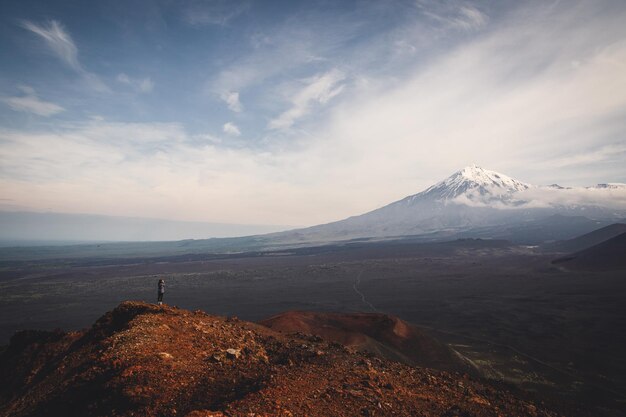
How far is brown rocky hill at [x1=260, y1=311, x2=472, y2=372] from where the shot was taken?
22.0 metres

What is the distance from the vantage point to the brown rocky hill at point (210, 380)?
771 cm

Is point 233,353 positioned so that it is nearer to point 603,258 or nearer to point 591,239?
point 603,258

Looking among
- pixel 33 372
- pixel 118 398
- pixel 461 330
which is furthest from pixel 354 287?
pixel 118 398

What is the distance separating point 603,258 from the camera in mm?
70562

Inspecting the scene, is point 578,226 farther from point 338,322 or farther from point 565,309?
point 338,322

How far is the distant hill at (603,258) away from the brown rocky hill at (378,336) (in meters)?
61.0

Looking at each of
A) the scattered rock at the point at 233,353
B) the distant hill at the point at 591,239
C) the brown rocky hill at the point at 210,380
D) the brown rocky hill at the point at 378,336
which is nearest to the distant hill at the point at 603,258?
the distant hill at the point at 591,239

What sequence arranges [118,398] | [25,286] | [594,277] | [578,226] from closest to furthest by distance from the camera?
[118,398]
[594,277]
[25,286]
[578,226]

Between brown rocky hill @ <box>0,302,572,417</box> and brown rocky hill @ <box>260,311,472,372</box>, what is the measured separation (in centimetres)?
841

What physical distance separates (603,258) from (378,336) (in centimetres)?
7114

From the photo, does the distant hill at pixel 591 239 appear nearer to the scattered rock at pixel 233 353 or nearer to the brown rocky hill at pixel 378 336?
the brown rocky hill at pixel 378 336

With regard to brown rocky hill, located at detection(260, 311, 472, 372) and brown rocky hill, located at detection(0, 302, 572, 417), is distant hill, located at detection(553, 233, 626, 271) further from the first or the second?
brown rocky hill, located at detection(0, 302, 572, 417)

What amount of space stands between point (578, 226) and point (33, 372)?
224247 mm

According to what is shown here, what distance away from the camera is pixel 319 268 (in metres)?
89.1
